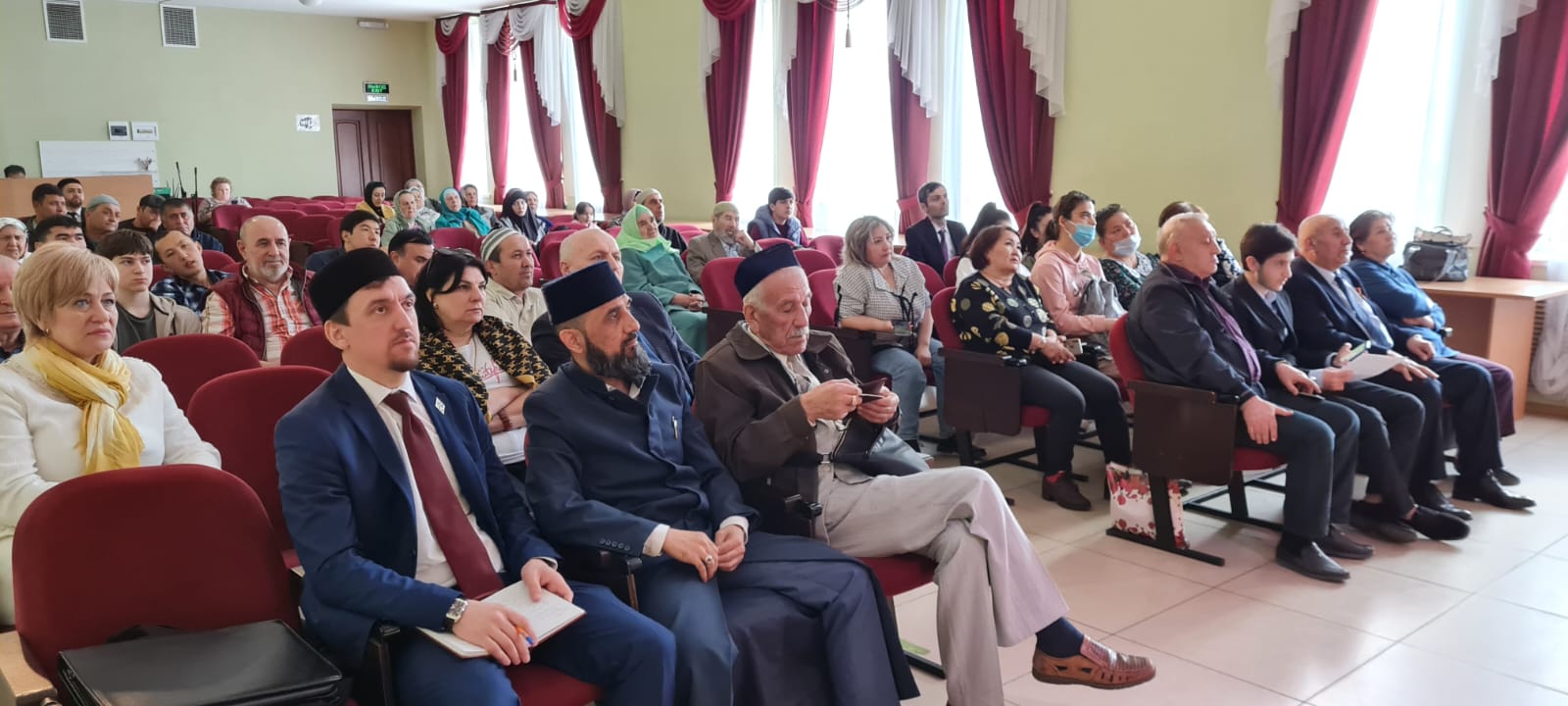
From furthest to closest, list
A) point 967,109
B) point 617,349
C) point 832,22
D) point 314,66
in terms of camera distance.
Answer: point 314,66 → point 832,22 → point 967,109 → point 617,349

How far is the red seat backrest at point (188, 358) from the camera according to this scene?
2.95 meters

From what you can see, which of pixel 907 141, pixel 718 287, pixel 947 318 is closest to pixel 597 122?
pixel 907 141

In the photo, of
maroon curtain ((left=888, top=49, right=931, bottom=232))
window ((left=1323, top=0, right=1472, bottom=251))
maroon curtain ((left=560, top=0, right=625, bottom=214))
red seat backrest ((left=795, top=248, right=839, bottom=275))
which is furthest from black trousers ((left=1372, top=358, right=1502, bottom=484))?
maroon curtain ((left=560, top=0, right=625, bottom=214))

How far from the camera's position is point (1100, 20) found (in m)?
7.13

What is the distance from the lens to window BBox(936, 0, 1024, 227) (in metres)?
8.17

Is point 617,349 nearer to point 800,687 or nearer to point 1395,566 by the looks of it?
point 800,687

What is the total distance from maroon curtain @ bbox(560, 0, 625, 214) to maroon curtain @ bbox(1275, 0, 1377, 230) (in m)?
7.62

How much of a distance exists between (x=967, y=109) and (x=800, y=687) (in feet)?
22.1

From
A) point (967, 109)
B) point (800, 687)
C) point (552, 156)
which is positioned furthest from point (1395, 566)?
point (552, 156)

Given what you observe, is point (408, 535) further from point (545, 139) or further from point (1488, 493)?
point (545, 139)

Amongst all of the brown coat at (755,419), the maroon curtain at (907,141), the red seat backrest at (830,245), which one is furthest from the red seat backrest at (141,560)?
the maroon curtain at (907,141)

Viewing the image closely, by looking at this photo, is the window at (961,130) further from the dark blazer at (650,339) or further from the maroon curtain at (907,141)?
the dark blazer at (650,339)

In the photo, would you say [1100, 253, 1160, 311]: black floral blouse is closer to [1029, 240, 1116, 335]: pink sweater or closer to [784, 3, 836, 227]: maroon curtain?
[1029, 240, 1116, 335]: pink sweater

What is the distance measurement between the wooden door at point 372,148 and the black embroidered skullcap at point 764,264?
14242mm
